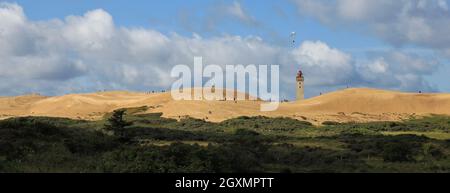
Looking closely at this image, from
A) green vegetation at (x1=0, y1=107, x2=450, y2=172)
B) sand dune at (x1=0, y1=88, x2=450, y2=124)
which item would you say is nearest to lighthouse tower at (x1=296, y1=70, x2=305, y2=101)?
sand dune at (x1=0, y1=88, x2=450, y2=124)

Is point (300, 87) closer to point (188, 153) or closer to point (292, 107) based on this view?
point (292, 107)

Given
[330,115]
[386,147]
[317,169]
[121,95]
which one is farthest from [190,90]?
[317,169]

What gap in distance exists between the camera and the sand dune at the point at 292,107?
81125 mm

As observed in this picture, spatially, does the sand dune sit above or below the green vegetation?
above

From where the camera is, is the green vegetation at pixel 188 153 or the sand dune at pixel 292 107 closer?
the green vegetation at pixel 188 153

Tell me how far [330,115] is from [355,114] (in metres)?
4.96

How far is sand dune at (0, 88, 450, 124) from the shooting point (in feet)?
266

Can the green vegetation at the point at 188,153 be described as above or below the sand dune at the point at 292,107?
below

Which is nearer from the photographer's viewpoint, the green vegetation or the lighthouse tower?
the green vegetation

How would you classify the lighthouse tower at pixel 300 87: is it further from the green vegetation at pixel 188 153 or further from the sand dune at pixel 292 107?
the green vegetation at pixel 188 153

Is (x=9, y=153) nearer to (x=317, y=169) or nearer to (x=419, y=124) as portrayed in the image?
(x=317, y=169)

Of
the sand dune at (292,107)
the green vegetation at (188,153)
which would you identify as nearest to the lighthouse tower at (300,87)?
the sand dune at (292,107)

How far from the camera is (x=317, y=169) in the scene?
29.1 m

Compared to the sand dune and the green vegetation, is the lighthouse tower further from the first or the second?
the green vegetation
